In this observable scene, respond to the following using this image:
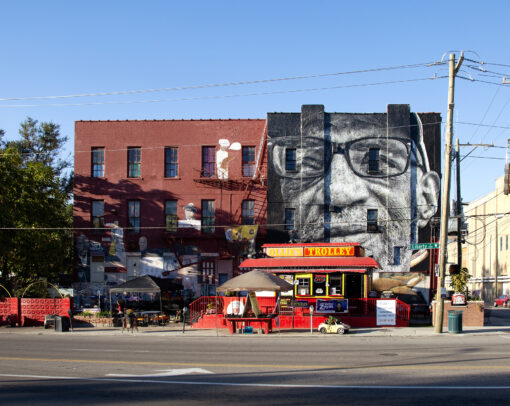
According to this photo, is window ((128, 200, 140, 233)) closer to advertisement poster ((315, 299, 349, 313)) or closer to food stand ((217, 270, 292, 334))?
food stand ((217, 270, 292, 334))

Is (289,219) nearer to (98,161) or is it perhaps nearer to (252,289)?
(252,289)

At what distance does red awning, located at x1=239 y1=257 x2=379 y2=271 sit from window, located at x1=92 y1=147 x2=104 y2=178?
14.5 m

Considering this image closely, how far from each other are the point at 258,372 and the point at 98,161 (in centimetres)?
3086

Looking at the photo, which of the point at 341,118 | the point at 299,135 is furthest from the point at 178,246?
the point at 341,118

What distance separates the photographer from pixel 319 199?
3959 centimetres

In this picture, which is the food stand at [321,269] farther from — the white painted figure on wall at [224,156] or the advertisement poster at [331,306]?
the white painted figure on wall at [224,156]

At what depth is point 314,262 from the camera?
3253cm

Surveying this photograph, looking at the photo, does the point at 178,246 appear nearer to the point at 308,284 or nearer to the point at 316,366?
the point at 308,284

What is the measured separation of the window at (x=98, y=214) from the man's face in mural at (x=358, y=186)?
12.8 m

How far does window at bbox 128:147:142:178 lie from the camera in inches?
1657

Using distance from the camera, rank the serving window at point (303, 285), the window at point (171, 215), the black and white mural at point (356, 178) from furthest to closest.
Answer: the window at point (171, 215) → the black and white mural at point (356, 178) → the serving window at point (303, 285)

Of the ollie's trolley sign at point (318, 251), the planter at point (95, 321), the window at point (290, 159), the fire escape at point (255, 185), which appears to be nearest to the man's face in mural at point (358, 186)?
the window at point (290, 159)

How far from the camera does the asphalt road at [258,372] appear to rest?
11266 mm

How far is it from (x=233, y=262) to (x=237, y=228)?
232 centimetres
